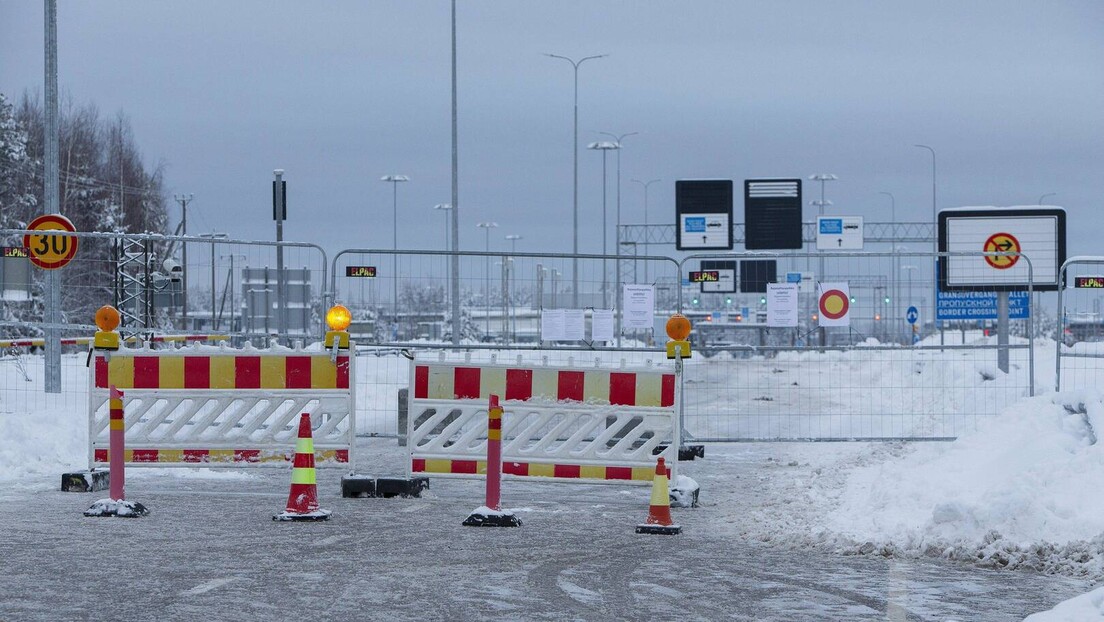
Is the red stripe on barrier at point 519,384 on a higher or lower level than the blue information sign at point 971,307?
lower

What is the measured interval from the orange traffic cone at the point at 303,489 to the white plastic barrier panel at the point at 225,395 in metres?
1.99

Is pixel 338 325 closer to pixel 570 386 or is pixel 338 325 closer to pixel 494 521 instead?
pixel 570 386

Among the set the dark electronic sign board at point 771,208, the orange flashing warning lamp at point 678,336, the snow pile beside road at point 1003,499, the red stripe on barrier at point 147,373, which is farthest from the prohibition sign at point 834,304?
the dark electronic sign board at point 771,208

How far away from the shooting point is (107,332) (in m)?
13.3

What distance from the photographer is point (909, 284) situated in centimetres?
1908

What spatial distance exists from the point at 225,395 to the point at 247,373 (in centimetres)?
30

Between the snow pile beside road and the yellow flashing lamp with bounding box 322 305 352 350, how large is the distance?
466 cm

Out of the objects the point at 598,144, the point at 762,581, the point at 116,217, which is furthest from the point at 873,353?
the point at 116,217

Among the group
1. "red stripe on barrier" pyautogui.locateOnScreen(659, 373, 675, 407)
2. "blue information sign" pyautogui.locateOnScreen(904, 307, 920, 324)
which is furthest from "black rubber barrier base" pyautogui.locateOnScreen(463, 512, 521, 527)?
"blue information sign" pyautogui.locateOnScreen(904, 307, 920, 324)

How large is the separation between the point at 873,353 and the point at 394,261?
670 cm

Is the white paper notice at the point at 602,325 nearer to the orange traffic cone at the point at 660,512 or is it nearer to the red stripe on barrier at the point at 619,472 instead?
the red stripe on barrier at the point at 619,472

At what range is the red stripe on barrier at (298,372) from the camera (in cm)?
1368

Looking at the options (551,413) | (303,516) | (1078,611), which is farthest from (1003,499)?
(303,516)

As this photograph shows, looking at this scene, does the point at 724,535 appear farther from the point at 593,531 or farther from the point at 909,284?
the point at 909,284
